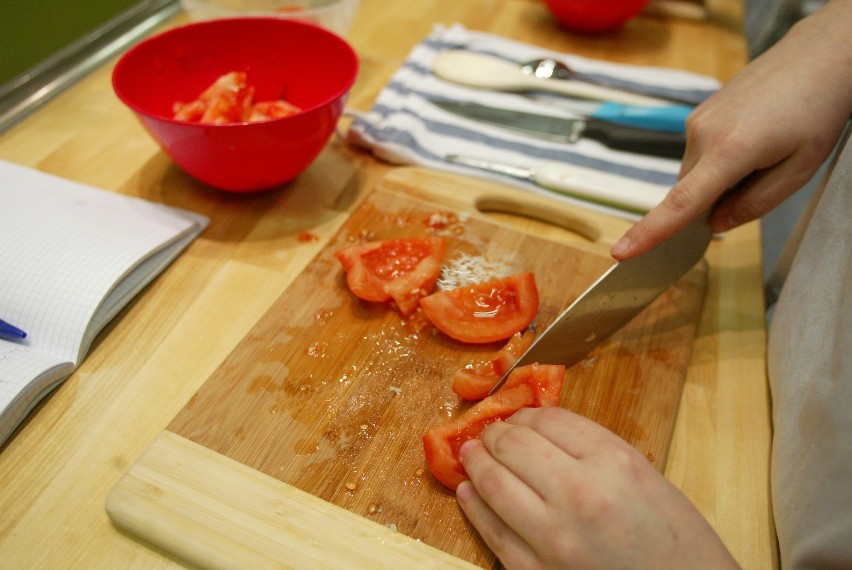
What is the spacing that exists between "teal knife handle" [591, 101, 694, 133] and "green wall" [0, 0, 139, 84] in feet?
5.04

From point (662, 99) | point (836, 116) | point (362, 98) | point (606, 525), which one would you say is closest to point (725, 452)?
point (606, 525)

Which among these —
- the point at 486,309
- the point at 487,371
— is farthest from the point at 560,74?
the point at 487,371

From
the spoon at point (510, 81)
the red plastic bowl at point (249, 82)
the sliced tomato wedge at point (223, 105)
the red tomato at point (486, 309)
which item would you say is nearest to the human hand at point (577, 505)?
the red tomato at point (486, 309)

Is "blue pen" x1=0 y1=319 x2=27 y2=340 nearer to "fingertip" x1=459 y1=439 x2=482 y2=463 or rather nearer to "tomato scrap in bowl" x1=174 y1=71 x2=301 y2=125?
"tomato scrap in bowl" x1=174 y1=71 x2=301 y2=125

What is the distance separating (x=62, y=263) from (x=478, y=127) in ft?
3.50

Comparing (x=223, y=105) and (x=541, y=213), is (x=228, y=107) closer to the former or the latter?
(x=223, y=105)

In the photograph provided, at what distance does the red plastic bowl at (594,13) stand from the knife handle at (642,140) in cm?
69

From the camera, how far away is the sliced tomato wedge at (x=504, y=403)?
923 millimetres

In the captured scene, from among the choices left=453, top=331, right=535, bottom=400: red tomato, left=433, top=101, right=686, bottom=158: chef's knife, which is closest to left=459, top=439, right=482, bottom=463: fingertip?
left=453, top=331, right=535, bottom=400: red tomato

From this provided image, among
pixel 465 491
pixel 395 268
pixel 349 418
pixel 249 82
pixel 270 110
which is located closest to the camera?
pixel 465 491

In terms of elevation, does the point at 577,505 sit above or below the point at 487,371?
above

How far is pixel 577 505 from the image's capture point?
747 millimetres

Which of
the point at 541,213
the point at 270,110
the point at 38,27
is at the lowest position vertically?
the point at 541,213

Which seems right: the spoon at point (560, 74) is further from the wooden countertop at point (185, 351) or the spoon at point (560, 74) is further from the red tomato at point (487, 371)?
the red tomato at point (487, 371)
